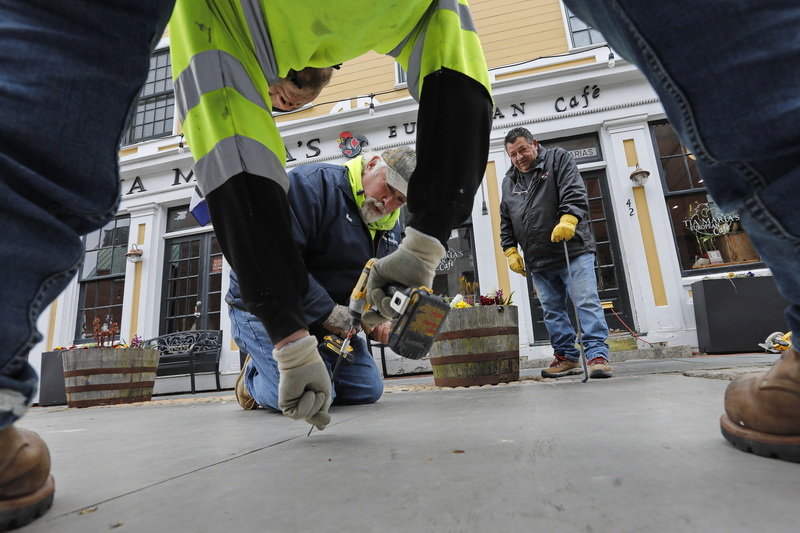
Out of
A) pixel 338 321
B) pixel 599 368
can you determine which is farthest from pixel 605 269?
pixel 338 321

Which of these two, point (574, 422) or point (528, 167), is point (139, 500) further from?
point (528, 167)

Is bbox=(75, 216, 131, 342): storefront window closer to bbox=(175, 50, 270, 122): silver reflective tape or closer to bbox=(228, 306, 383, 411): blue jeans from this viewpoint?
bbox=(228, 306, 383, 411): blue jeans

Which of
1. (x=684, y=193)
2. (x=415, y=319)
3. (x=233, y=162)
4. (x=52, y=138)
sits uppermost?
(x=684, y=193)

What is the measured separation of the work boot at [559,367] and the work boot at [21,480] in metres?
3.15

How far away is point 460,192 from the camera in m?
1.08

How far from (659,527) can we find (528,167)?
3600mm

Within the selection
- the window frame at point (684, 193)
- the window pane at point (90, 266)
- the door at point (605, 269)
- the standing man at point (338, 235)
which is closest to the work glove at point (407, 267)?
the standing man at point (338, 235)

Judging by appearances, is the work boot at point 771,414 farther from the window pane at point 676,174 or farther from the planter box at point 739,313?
the window pane at point 676,174

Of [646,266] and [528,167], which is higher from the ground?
[528,167]

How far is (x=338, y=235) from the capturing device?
2256mm

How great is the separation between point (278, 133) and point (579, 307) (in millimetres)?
2810

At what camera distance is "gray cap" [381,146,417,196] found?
2.11 meters

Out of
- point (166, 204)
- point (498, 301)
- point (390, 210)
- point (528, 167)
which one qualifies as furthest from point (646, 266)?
point (166, 204)

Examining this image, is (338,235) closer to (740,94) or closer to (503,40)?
(740,94)
